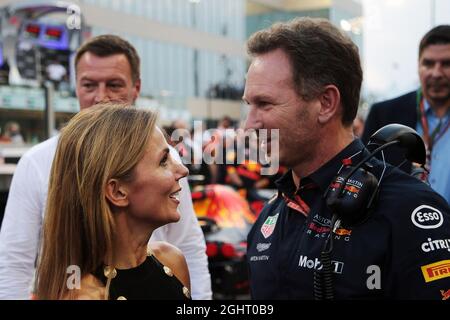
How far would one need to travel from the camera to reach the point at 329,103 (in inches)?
82.7

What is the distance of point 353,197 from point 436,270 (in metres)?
0.30

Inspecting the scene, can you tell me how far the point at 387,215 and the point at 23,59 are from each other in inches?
386

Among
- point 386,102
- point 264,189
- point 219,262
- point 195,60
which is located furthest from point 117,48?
point 195,60

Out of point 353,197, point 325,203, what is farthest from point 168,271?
point 353,197

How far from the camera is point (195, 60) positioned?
41250 mm

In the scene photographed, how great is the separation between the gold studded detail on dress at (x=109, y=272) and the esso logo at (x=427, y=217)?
903mm

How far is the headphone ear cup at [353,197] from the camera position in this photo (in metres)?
1.79

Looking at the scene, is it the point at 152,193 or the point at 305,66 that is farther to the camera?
the point at 305,66

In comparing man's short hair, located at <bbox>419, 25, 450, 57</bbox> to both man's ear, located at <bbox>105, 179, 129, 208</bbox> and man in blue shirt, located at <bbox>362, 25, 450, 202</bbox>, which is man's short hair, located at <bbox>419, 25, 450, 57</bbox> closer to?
man in blue shirt, located at <bbox>362, 25, 450, 202</bbox>

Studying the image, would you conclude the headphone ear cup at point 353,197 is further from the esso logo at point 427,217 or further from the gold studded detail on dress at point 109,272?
the gold studded detail on dress at point 109,272

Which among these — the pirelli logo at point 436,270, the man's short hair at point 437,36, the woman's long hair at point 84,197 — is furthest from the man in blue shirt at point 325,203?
the man's short hair at point 437,36

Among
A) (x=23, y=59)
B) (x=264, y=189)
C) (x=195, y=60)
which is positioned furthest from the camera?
(x=195, y=60)
